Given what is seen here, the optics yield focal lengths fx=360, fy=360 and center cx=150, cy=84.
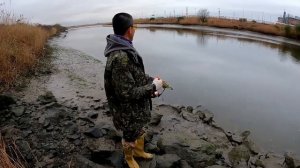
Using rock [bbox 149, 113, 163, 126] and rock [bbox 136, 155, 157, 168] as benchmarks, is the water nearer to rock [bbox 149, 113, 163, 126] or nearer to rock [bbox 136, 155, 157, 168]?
rock [bbox 149, 113, 163, 126]

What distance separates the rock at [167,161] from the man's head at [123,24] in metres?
Answer: 1.93

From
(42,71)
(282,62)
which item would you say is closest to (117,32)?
(42,71)

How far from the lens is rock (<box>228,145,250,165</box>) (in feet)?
19.7

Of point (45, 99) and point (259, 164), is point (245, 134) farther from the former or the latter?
point (45, 99)

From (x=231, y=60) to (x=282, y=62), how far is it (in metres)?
2.30

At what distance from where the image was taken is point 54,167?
490 centimetres

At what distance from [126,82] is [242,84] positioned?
8541mm

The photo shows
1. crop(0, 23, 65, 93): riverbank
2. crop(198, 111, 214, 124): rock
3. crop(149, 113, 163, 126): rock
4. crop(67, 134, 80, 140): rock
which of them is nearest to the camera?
crop(67, 134, 80, 140): rock

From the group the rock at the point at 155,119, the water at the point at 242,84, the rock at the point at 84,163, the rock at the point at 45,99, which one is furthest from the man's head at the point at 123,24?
the rock at the point at 45,99

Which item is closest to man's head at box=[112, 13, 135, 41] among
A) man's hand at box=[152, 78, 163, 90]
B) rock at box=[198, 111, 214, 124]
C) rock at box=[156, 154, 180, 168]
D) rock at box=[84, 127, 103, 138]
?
man's hand at box=[152, 78, 163, 90]

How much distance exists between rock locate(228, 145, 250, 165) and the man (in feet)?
7.10

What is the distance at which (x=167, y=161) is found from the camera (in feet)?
16.9

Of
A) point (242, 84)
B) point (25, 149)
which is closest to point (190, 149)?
point (25, 149)

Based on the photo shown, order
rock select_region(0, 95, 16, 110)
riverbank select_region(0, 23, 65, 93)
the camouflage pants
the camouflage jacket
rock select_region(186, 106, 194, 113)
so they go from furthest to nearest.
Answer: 1. riverbank select_region(0, 23, 65, 93)
2. rock select_region(186, 106, 194, 113)
3. rock select_region(0, 95, 16, 110)
4. the camouflage pants
5. the camouflage jacket
